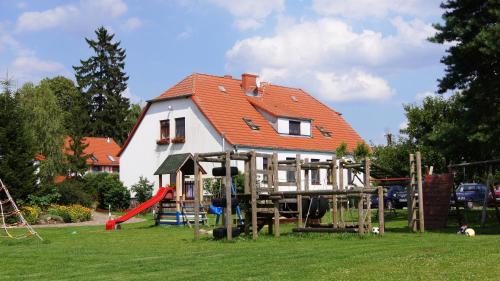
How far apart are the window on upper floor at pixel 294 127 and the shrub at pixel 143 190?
1041 cm

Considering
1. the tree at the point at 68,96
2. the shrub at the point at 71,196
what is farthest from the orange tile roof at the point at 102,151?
the shrub at the point at 71,196

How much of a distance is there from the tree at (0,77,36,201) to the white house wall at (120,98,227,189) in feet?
33.5

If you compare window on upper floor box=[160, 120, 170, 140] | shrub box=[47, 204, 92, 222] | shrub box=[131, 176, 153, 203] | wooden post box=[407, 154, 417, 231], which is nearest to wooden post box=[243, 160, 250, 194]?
wooden post box=[407, 154, 417, 231]

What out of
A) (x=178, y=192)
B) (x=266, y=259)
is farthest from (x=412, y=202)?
Answer: (x=178, y=192)

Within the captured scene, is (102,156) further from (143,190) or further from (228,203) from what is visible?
(228,203)

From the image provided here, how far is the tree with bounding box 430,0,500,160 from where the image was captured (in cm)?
2130

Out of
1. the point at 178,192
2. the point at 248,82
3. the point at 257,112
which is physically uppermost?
the point at 248,82

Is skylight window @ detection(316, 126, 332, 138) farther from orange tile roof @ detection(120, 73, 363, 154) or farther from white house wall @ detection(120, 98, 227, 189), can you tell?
white house wall @ detection(120, 98, 227, 189)

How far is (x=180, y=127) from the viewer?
157 ft

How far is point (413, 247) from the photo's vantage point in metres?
15.6

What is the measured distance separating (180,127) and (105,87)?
39.7 metres

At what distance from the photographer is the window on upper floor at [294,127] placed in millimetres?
50103

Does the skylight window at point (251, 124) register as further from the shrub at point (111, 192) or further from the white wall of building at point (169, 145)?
the shrub at point (111, 192)

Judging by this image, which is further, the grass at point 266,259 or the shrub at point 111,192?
the shrub at point 111,192
